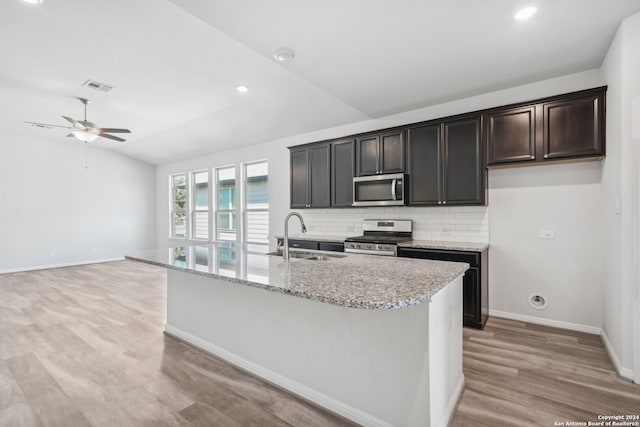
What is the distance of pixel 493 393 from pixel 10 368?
383cm

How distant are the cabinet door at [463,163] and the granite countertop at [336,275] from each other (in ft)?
5.57

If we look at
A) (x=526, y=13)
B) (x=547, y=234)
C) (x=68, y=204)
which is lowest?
(x=547, y=234)

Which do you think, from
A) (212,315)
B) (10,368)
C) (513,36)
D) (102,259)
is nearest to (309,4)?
(513,36)

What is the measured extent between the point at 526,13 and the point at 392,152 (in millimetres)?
2046

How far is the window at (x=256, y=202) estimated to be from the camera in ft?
20.5

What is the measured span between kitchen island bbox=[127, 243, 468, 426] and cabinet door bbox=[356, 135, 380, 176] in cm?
206

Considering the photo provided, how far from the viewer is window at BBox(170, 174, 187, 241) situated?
831 cm

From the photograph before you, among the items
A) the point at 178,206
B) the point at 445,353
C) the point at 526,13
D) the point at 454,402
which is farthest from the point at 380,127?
the point at 178,206

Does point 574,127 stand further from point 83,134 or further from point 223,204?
point 223,204

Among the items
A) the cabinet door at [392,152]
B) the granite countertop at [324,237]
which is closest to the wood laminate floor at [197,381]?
the granite countertop at [324,237]

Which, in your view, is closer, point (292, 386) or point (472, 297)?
point (292, 386)

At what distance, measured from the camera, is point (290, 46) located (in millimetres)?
2699

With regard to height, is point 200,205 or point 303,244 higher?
point 200,205

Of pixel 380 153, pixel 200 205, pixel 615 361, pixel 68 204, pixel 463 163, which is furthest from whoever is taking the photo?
pixel 200 205
